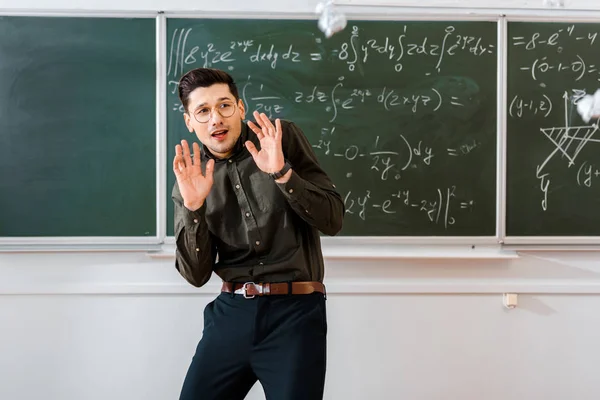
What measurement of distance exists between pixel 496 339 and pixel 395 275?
584 mm

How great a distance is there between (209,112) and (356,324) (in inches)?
52.5

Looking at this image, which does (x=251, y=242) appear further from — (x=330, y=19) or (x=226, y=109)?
(x=330, y=19)

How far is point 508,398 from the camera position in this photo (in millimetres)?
2453

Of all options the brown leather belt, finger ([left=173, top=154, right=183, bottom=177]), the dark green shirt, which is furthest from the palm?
the brown leather belt

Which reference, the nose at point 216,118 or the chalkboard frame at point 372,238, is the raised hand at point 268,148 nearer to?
the nose at point 216,118

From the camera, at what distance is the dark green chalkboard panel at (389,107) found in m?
2.38

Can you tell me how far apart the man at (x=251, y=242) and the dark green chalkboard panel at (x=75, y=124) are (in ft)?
2.78

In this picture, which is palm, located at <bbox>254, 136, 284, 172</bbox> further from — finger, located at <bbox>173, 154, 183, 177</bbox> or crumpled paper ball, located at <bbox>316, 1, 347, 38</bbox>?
crumpled paper ball, located at <bbox>316, 1, 347, 38</bbox>

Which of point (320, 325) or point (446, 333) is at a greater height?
point (320, 325)

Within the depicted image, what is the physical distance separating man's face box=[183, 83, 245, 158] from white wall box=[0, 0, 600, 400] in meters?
0.97

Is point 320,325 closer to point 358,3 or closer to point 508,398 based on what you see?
point 508,398

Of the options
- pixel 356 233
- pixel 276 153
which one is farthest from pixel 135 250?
pixel 276 153

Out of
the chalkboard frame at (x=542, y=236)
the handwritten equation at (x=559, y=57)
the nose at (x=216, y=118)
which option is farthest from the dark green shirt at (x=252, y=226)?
the handwritten equation at (x=559, y=57)

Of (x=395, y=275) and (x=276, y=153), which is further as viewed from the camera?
(x=395, y=275)
